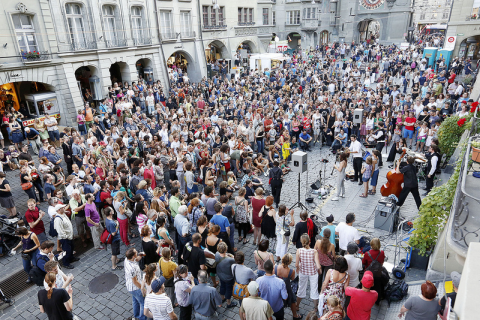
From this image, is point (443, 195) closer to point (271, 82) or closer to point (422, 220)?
point (422, 220)

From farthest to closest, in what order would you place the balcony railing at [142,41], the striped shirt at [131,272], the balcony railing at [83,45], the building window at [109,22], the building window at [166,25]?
1. the building window at [166,25]
2. the balcony railing at [142,41]
3. the building window at [109,22]
4. the balcony railing at [83,45]
5. the striped shirt at [131,272]

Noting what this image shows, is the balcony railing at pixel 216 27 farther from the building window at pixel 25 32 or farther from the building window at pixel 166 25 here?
the building window at pixel 25 32

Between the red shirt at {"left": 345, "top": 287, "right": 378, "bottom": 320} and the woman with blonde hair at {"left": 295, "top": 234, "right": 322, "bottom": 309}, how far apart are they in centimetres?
92

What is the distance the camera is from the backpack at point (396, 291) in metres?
6.36

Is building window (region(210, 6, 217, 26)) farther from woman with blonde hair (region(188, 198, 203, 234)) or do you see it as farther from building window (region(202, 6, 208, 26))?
woman with blonde hair (region(188, 198, 203, 234))

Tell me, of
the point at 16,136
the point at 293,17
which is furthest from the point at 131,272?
the point at 293,17

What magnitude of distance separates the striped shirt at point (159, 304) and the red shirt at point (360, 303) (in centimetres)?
283

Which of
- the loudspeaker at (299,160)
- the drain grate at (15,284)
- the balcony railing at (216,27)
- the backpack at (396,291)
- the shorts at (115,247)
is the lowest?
the drain grate at (15,284)

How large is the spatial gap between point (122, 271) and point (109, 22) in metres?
18.4

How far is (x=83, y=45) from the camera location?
19156 millimetres

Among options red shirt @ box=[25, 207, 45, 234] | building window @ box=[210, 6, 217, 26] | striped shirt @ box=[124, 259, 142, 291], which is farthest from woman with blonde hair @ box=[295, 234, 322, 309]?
building window @ box=[210, 6, 217, 26]

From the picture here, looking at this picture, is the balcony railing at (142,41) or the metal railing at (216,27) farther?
the metal railing at (216,27)

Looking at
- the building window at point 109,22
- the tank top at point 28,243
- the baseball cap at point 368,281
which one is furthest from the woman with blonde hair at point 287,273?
the building window at point 109,22

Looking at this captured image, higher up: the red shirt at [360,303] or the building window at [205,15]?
the building window at [205,15]
